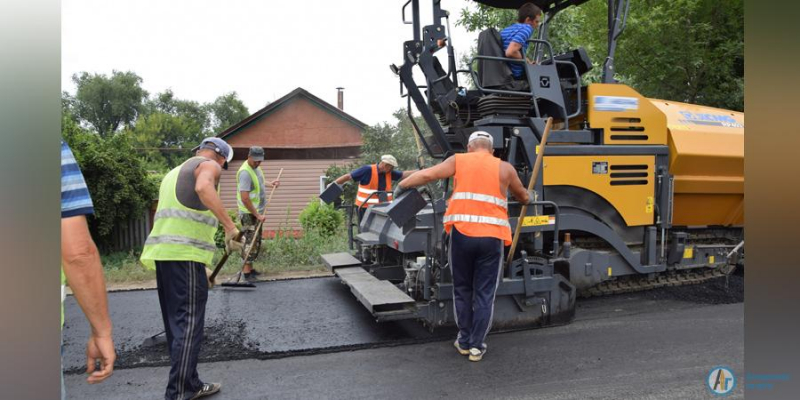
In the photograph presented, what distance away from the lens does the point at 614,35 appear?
5473mm

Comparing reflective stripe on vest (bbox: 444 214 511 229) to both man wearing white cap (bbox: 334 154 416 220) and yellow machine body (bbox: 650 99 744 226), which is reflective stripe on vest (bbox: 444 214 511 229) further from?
man wearing white cap (bbox: 334 154 416 220)

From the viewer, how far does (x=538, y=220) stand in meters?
4.95

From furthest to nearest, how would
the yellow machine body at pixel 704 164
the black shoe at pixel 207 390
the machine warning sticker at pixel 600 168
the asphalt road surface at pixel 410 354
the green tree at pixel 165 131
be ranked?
the green tree at pixel 165 131, the yellow machine body at pixel 704 164, the machine warning sticker at pixel 600 168, the asphalt road surface at pixel 410 354, the black shoe at pixel 207 390

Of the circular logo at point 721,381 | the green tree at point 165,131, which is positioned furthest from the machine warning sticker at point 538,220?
the green tree at point 165,131

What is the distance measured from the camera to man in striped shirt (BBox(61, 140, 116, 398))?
5.23 ft

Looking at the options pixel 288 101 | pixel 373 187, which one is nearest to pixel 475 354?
pixel 373 187

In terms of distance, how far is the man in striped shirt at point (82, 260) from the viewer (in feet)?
5.23

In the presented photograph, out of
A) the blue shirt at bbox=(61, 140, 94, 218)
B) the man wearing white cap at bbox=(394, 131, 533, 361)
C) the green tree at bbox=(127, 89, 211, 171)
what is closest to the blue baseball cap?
the man wearing white cap at bbox=(394, 131, 533, 361)

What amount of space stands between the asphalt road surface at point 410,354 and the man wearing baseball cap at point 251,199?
49.1 inches

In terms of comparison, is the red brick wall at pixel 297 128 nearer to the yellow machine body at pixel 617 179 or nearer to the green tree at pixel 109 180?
the green tree at pixel 109 180

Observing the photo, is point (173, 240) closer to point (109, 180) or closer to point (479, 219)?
point (479, 219)

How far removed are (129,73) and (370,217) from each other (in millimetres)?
32837

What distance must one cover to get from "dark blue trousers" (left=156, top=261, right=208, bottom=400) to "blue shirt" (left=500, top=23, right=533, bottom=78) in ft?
11.3
